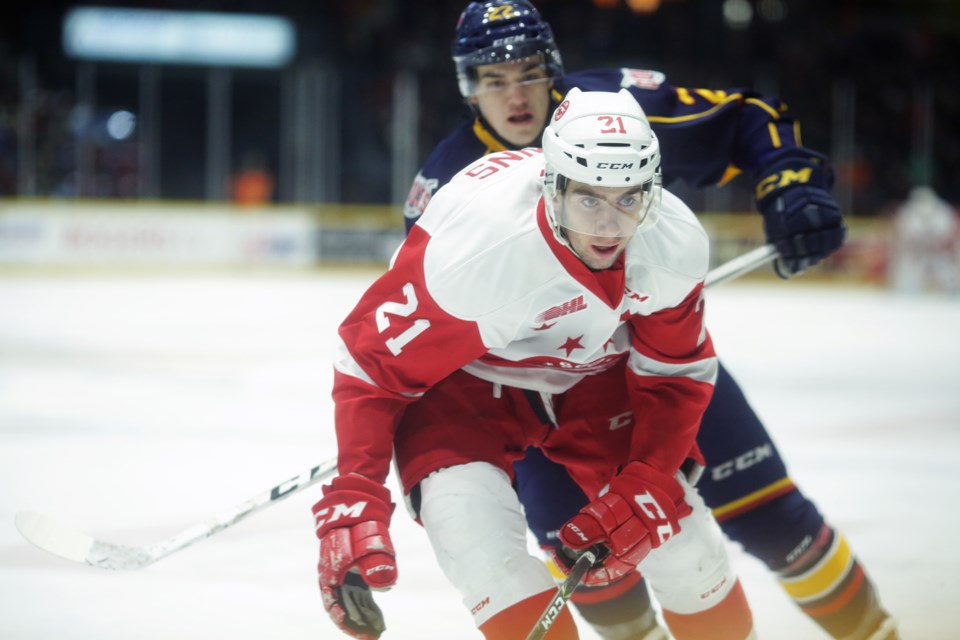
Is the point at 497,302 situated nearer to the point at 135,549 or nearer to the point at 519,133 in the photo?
the point at 519,133

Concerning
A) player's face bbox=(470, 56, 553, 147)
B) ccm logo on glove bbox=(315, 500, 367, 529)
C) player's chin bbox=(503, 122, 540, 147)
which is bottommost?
ccm logo on glove bbox=(315, 500, 367, 529)

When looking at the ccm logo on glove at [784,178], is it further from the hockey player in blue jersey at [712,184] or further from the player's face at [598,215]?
the player's face at [598,215]

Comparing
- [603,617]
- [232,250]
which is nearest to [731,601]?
[603,617]

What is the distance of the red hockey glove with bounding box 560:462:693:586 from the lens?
1838mm

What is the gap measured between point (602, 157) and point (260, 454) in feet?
8.46

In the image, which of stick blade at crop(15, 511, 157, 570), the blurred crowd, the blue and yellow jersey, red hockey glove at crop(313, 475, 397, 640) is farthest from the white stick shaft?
the blurred crowd

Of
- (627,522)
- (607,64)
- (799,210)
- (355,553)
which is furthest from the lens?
(607,64)

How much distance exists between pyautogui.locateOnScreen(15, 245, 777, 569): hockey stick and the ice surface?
0.22 m

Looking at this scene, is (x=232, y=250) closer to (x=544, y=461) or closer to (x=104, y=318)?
(x=104, y=318)

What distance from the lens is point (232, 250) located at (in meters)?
12.7

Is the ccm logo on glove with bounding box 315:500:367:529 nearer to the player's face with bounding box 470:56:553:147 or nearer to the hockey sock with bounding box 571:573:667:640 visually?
the hockey sock with bounding box 571:573:667:640

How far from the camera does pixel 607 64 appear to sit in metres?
14.6

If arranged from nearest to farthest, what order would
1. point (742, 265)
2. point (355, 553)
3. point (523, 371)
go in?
point (355, 553)
point (523, 371)
point (742, 265)

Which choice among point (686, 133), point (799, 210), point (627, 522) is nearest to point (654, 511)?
point (627, 522)
